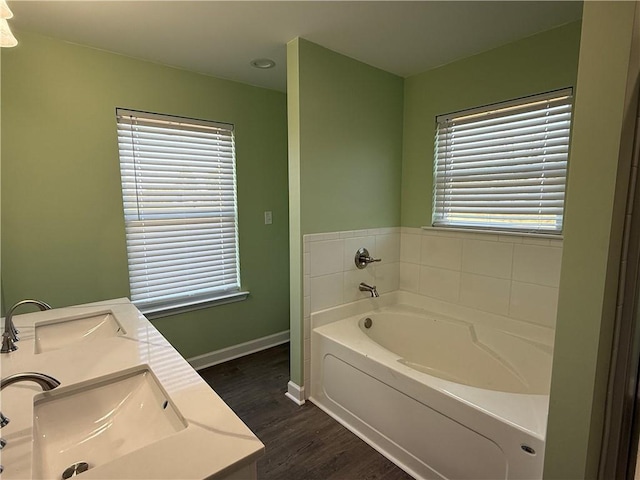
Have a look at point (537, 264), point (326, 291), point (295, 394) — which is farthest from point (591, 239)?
point (295, 394)

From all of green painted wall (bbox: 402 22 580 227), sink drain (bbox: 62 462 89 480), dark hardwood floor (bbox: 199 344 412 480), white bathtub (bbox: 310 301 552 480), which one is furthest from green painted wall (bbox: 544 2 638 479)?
sink drain (bbox: 62 462 89 480)

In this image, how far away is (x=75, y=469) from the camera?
94cm

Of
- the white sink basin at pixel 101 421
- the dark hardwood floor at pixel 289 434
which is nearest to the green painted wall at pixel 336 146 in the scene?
the dark hardwood floor at pixel 289 434

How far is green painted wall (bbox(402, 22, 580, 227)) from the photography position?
1.94 meters

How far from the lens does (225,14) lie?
1.78 meters

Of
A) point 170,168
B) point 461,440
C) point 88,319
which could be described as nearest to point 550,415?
point 461,440

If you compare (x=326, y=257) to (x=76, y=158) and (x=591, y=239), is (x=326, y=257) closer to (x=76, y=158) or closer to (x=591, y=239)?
(x=591, y=239)

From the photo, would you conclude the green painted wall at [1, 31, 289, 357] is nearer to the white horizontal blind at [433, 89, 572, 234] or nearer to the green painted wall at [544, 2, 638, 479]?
the white horizontal blind at [433, 89, 572, 234]

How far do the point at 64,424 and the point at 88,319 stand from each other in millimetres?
787

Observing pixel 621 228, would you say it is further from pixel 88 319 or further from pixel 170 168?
pixel 170 168

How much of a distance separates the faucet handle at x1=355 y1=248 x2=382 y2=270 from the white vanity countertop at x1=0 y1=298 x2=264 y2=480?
4.92ft

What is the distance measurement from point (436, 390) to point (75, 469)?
1.41m

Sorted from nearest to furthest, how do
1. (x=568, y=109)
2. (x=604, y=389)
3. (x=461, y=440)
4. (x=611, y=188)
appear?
1. (x=611, y=188)
2. (x=604, y=389)
3. (x=461, y=440)
4. (x=568, y=109)

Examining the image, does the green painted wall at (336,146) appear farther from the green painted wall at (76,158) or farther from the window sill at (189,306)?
the green painted wall at (76,158)
